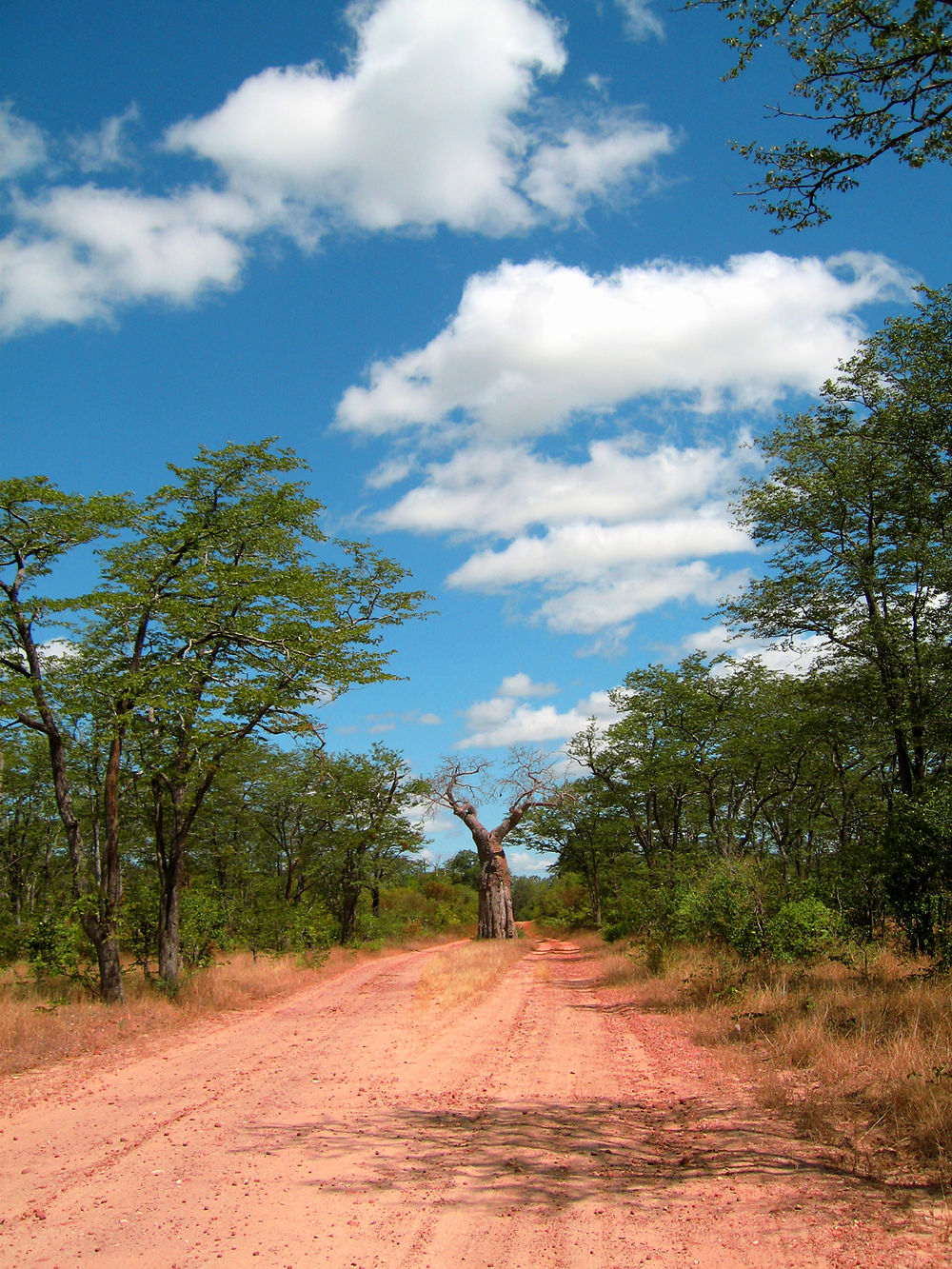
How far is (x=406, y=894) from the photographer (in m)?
48.6

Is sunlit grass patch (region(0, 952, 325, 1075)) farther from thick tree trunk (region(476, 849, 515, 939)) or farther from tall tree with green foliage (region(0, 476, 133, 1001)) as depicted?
thick tree trunk (region(476, 849, 515, 939))

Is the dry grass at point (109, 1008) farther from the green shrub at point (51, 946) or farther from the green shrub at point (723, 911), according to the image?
the green shrub at point (723, 911)

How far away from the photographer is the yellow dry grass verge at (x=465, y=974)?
14.8 metres

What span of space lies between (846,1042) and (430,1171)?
15.3 feet

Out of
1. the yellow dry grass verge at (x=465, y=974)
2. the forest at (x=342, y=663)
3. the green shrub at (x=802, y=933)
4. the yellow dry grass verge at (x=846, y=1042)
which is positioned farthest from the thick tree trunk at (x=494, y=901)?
the green shrub at (x=802, y=933)

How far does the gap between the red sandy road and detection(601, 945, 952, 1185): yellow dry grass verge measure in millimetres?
447

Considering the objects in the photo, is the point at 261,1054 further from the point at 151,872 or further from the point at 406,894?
the point at 406,894

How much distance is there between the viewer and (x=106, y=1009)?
12.8 meters

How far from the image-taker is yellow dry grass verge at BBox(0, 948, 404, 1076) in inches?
396

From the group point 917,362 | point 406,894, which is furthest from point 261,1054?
point 406,894

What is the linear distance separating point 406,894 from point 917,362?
141ft

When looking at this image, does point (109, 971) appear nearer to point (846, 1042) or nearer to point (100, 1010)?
point (100, 1010)

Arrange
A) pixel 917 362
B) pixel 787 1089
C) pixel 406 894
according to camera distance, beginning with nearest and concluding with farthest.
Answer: pixel 787 1089, pixel 917 362, pixel 406 894

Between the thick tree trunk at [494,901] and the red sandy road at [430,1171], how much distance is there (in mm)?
20342
